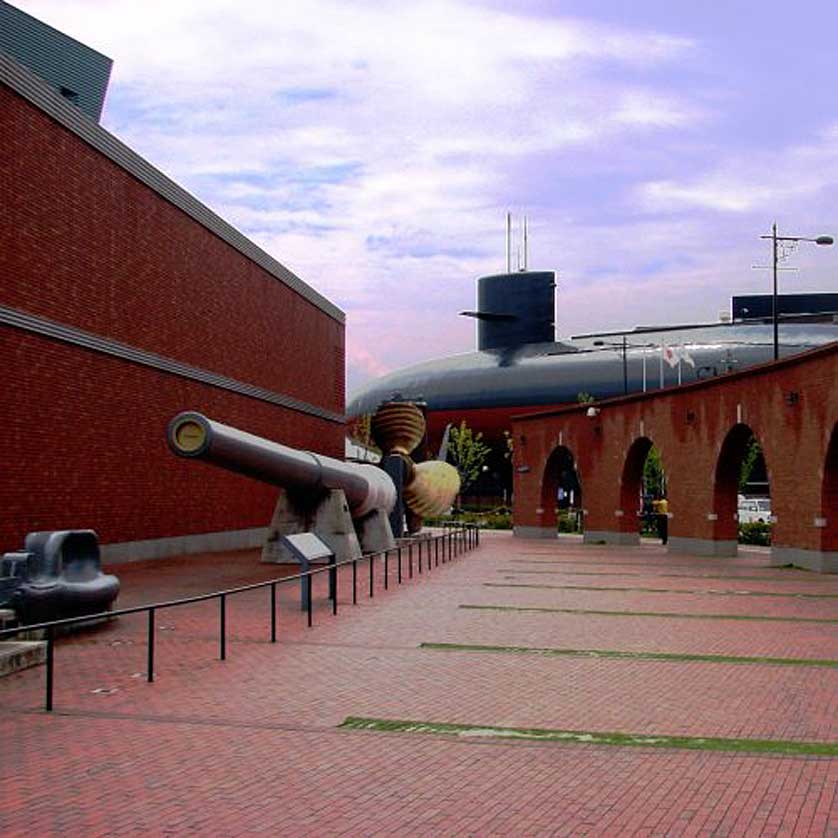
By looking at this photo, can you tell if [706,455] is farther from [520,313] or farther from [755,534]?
[520,313]

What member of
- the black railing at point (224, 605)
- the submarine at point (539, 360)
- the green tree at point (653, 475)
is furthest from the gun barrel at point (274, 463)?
the submarine at point (539, 360)

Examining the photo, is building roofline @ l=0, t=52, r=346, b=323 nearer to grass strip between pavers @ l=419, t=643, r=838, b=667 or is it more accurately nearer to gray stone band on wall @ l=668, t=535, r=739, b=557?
grass strip between pavers @ l=419, t=643, r=838, b=667

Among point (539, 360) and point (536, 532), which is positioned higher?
point (539, 360)

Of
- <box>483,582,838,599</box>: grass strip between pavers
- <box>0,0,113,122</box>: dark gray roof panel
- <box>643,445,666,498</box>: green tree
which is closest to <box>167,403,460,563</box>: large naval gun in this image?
<box>483,582,838,599</box>: grass strip between pavers

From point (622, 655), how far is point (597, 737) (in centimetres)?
392

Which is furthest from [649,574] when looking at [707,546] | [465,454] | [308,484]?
[465,454]

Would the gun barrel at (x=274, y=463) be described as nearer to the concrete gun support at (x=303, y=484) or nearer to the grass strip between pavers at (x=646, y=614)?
the concrete gun support at (x=303, y=484)

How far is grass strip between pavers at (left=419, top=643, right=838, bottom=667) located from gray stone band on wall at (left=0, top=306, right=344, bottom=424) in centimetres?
1123

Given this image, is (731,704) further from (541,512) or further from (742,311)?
(742,311)

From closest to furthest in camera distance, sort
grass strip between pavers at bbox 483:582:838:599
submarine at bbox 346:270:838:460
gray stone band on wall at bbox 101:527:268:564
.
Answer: grass strip between pavers at bbox 483:582:838:599
gray stone band on wall at bbox 101:527:268:564
submarine at bbox 346:270:838:460

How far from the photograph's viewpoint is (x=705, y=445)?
98.9ft

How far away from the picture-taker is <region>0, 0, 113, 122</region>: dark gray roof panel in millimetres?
29266

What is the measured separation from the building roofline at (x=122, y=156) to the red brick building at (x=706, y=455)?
11152mm

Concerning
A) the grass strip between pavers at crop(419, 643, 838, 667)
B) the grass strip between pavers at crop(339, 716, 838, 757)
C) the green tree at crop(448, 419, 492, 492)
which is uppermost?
the green tree at crop(448, 419, 492, 492)
